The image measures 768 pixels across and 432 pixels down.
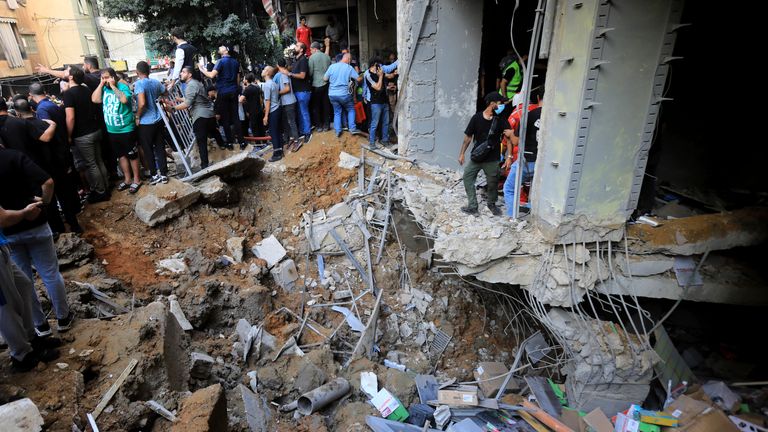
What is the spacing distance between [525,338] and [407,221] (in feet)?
8.75

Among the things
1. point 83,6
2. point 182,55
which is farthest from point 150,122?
point 83,6

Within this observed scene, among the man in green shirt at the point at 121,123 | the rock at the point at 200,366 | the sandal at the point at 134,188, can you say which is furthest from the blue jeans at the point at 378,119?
the rock at the point at 200,366

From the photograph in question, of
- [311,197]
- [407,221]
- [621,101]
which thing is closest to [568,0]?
[621,101]

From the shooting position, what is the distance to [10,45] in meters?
17.2

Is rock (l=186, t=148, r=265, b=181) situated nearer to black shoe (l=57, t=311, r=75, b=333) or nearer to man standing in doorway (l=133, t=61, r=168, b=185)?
man standing in doorway (l=133, t=61, r=168, b=185)

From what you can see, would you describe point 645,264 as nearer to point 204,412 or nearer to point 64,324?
point 204,412

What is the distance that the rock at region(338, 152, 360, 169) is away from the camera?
27.1 feet

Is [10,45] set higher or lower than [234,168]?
higher

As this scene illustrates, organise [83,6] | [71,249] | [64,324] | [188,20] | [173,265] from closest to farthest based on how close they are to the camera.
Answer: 1. [64,324]
2. [71,249]
3. [173,265]
4. [188,20]
5. [83,6]

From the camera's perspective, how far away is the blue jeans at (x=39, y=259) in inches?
150

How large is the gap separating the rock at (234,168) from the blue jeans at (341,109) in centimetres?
167

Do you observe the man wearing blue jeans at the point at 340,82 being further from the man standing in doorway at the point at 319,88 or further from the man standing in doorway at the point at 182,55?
the man standing in doorway at the point at 182,55

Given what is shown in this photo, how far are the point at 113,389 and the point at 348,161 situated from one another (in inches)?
217

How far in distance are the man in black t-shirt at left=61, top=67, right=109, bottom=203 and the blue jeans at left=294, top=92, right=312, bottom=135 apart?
349 cm
